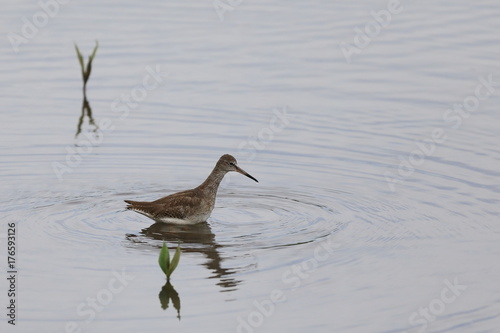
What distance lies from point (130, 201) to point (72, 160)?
271cm

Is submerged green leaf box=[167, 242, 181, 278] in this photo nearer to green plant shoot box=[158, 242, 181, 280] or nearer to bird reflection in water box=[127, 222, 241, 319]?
green plant shoot box=[158, 242, 181, 280]

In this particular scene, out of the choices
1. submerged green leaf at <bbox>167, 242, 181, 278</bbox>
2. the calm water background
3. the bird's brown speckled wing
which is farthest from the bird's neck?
submerged green leaf at <bbox>167, 242, 181, 278</bbox>

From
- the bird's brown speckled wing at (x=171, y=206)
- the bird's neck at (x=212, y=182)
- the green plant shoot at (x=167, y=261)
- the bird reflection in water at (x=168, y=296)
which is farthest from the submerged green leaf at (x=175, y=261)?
the bird's neck at (x=212, y=182)

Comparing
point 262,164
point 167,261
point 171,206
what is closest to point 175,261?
point 167,261

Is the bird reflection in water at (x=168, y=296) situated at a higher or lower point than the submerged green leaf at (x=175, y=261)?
lower

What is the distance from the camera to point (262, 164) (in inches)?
705

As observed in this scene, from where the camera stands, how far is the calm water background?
1245 centimetres

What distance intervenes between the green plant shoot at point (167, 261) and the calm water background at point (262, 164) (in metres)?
0.24

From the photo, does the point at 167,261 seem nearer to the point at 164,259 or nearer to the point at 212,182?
the point at 164,259

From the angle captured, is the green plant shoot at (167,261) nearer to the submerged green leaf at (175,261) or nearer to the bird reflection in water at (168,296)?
the submerged green leaf at (175,261)

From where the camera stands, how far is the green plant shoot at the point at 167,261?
494 inches

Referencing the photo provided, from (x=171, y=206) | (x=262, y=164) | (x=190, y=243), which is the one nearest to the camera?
(x=190, y=243)

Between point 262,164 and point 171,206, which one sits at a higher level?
point 262,164

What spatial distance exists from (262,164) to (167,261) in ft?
18.2
